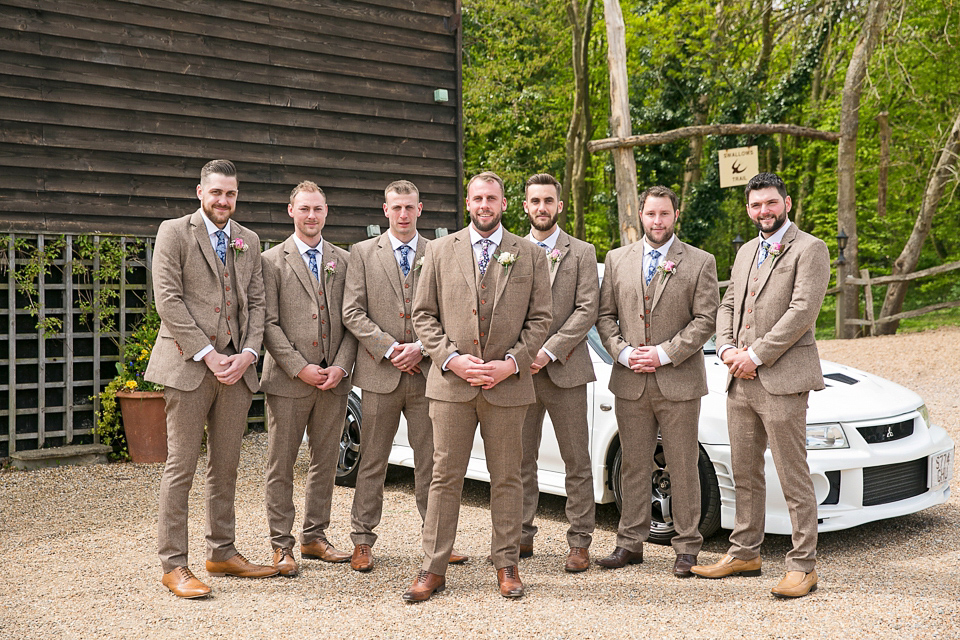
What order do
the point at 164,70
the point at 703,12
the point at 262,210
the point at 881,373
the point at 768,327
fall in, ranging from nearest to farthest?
the point at 768,327
the point at 164,70
the point at 262,210
the point at 881,373
the point at 703,12

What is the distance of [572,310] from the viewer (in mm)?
5262

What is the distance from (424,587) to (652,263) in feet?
7.48

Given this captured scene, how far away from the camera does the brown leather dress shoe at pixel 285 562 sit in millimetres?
4930

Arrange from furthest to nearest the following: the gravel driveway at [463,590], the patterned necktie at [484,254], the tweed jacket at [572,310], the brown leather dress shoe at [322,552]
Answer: the brown leather dress shoe at [322,552]
the tweed jacket at [572,310]
the patterned necktie at [484,254]
the gravel driveway at [463,590]

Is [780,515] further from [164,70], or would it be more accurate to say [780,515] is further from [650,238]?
[164,70]

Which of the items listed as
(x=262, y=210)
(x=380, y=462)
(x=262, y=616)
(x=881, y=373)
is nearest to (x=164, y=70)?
(x=262, y=210)

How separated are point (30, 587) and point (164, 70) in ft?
20.2

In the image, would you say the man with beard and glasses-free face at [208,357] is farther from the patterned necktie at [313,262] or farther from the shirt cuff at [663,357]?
the shirt cuff at [663,357]

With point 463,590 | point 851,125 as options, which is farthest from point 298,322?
point 851,125

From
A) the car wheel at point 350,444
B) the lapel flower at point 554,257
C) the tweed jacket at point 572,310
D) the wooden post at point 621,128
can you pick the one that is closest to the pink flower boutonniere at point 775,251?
the tweed jacket at point 572,310

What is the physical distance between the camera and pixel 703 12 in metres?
Result: 21.8

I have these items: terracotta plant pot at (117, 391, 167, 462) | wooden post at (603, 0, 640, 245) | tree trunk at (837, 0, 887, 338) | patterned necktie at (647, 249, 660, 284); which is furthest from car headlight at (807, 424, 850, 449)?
tree trunk at (837, 0, 887, 338)

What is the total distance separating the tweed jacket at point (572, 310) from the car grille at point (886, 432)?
1.70m

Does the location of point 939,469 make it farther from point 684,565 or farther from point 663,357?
point 663,357
